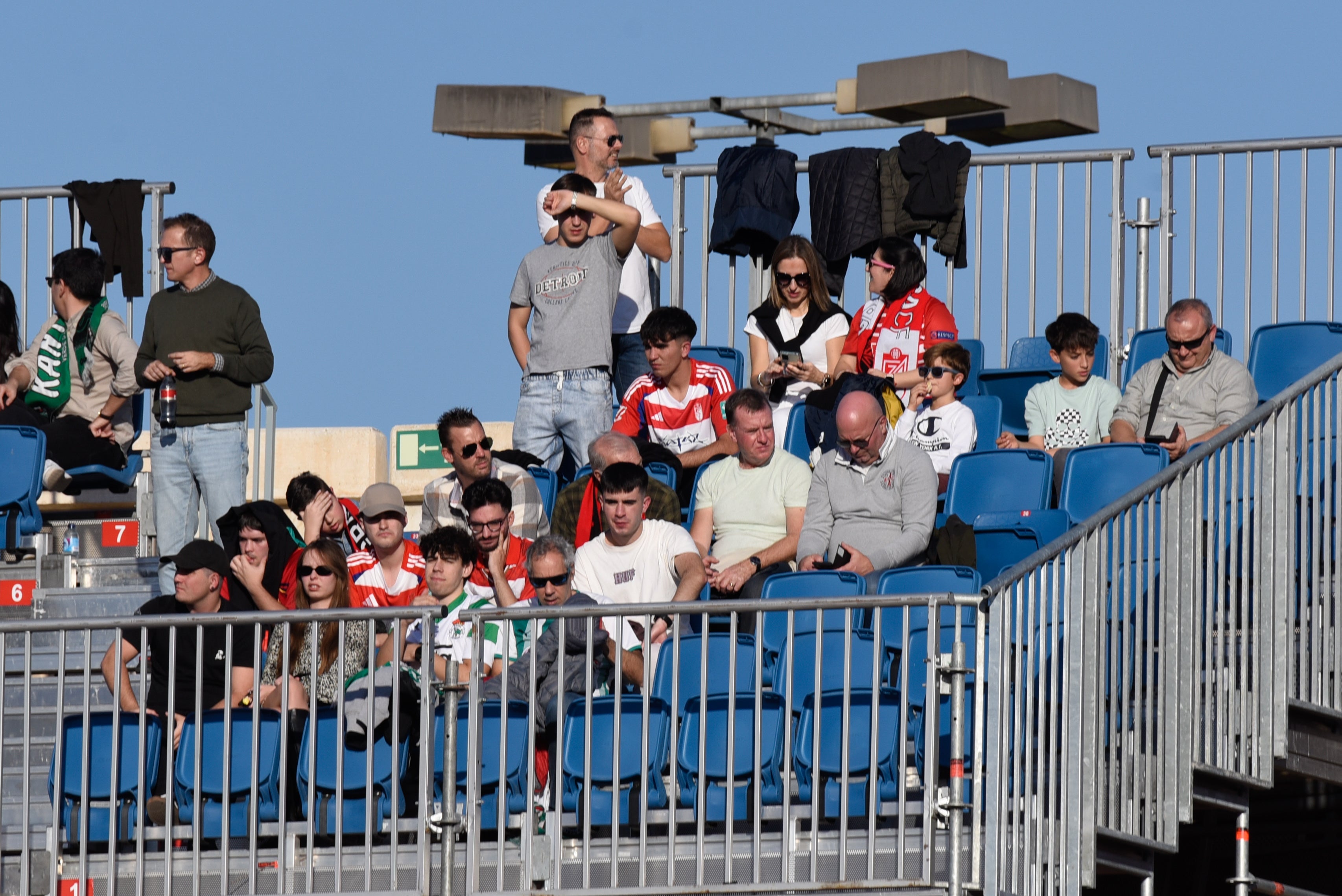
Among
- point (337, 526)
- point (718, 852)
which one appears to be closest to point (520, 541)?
point (337, 526)

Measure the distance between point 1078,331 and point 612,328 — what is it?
2456mm

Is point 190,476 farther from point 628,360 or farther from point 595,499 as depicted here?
point 628,360

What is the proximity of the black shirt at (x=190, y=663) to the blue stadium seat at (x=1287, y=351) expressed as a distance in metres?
5.17

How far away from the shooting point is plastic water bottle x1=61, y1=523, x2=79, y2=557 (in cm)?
1026

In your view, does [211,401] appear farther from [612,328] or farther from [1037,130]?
[1037,130]

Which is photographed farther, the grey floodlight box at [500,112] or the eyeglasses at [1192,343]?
the grey floodlight box at [500,112]

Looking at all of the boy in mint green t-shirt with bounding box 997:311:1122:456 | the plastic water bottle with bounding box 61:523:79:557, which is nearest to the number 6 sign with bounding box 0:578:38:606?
the plastic water bottle with bounding box 61:523:79:557

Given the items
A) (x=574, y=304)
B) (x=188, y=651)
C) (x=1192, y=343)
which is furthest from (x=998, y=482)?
(x=188, y=651)

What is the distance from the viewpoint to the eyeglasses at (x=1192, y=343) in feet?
32.2

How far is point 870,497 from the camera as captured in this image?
29.8ft

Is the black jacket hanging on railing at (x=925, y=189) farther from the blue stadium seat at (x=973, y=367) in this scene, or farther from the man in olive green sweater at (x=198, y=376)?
the man in olive green sweater at (x=198, y=376)

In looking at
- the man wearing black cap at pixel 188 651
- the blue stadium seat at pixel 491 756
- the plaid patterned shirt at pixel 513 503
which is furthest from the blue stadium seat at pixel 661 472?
the blue stadium seat at pixel 491 756

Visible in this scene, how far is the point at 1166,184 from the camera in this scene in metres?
11.8

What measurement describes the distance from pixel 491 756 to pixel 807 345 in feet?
14.9
